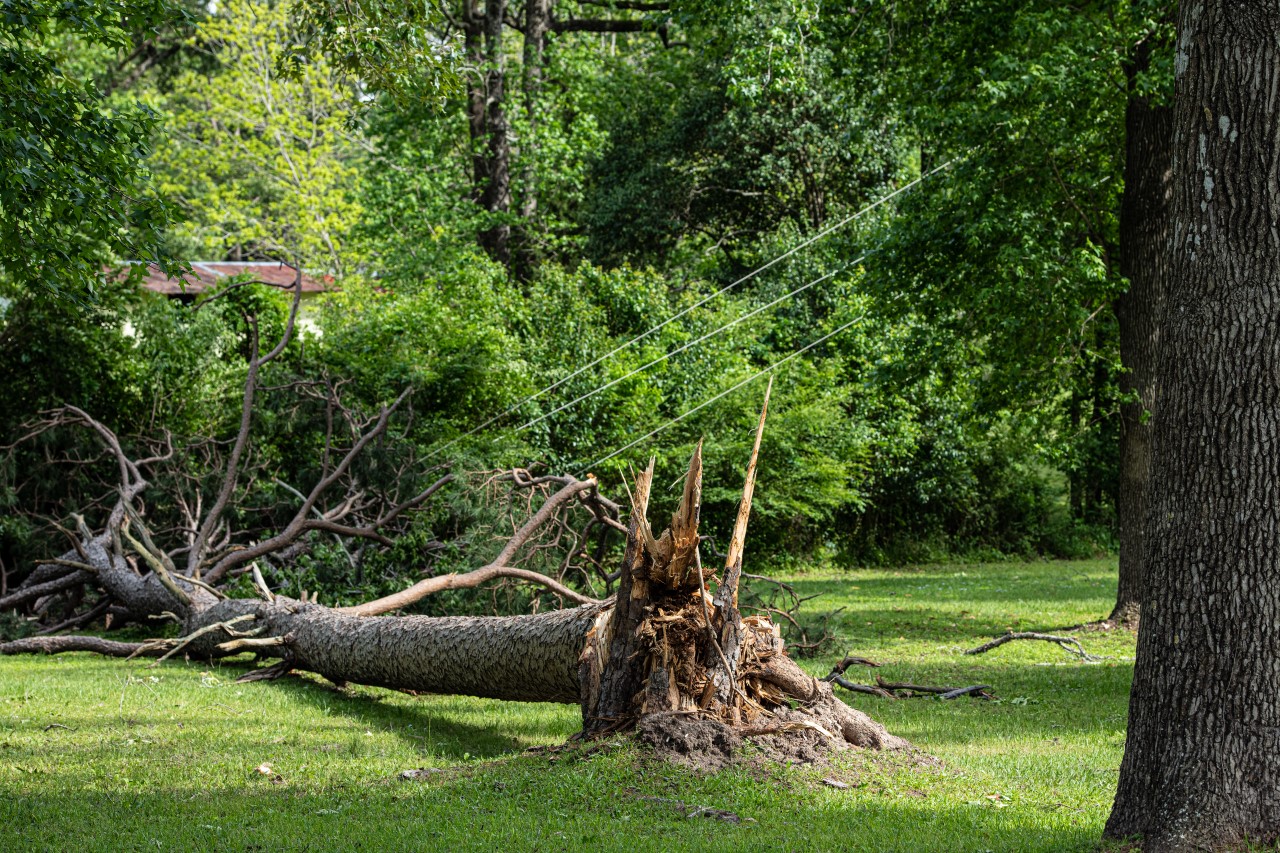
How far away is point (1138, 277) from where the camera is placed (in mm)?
11914

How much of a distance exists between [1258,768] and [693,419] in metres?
16.1

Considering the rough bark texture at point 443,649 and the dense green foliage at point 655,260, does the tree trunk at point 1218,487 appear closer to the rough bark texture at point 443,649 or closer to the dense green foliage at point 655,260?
the rough bark texture at point 443,649

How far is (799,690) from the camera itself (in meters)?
6.09

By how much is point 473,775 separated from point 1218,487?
3.62 m

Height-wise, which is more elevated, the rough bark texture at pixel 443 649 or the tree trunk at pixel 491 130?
the tree trunk at pixel 491 130

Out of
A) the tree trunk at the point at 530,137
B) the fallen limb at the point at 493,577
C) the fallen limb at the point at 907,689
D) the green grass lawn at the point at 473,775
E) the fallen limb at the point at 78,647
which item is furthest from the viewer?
the tree trunk at the point at 530,137

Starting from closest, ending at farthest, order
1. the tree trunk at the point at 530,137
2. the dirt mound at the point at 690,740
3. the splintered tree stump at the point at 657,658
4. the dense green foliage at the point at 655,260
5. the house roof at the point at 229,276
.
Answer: the dirt mound at the point at 690,740 < the splintered tree stump at the point at 657,658 < the dense green foliage at the point at 655,260 < the house roof at the point at 229,276 < the tree trunk at the point at 530,137

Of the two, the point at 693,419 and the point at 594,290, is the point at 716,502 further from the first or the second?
the point at 594,290

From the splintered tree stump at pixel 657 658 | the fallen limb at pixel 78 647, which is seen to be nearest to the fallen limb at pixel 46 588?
the fallen limb at pixel 78 647

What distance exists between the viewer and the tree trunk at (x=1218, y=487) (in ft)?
13.5

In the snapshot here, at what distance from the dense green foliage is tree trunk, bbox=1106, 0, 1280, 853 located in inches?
204

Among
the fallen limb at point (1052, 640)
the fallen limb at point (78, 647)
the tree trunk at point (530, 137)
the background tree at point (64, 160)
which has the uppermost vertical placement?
the tree trunk at point (530, 137)

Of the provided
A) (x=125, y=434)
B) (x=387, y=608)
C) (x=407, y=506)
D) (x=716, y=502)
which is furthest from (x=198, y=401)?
(x=716, y=502)

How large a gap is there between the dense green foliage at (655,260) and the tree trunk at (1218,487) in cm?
518
